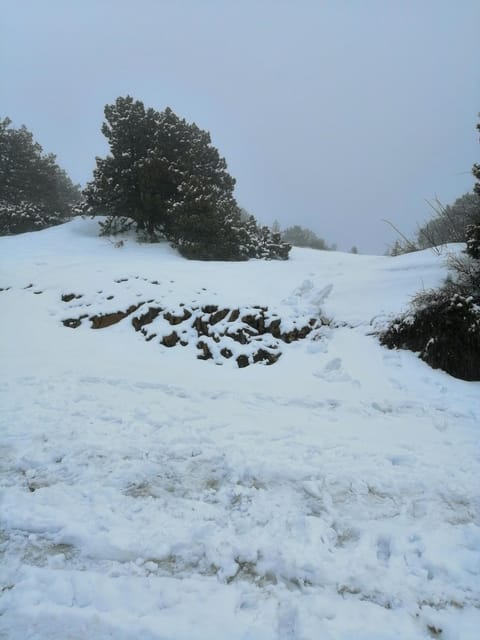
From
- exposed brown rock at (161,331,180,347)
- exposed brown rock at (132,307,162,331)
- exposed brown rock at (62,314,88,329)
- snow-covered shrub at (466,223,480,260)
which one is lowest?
exposed brown rock at (161,331,180,347)

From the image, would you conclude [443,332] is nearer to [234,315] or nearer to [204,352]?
[234,315]

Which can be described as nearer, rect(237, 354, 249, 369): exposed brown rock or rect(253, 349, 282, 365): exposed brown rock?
rect(237, 354, 249, 369): exposed brown rock

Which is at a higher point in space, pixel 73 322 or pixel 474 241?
pixel 474 241

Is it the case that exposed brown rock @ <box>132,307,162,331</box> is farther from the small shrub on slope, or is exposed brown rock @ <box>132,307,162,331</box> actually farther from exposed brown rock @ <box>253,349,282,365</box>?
the small shrub on slope

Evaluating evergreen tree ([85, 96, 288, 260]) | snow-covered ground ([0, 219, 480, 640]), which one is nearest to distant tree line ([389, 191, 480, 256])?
snow-covered ground ([0, 219, 480, 640])

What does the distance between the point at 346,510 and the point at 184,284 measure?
6000mm

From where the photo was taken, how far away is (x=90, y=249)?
42.4 ft

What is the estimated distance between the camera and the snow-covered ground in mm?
1909

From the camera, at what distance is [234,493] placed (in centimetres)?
282

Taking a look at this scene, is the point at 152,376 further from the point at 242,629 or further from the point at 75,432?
the point at 242,629

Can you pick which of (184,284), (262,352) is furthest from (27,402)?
(184,284)

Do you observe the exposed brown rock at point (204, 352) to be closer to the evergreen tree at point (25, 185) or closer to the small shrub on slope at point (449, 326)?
the small shrub on slope at point (449, 326)

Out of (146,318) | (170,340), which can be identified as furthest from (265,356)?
(146,318)

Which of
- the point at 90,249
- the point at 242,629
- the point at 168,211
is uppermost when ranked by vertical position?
the point at 168,211
